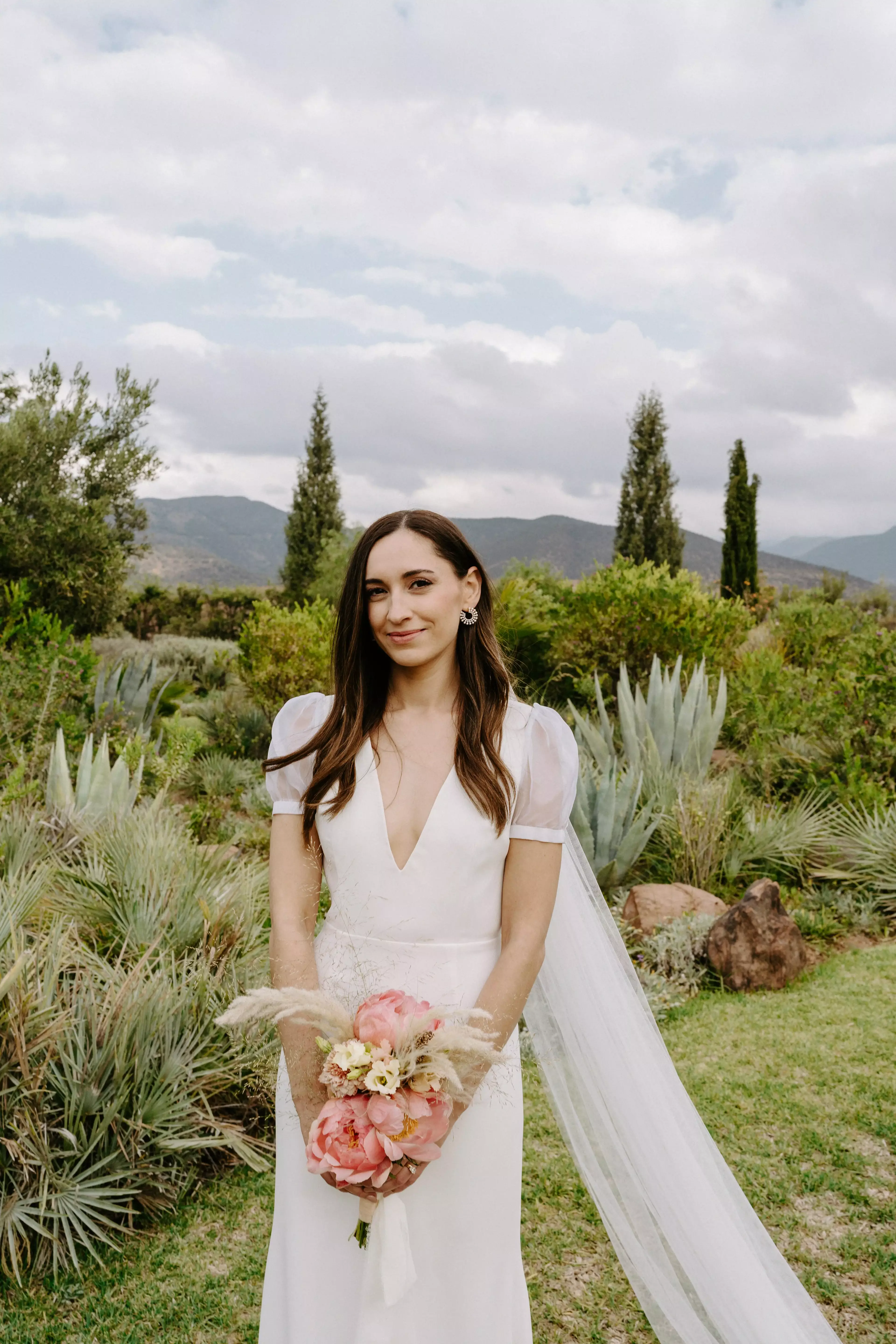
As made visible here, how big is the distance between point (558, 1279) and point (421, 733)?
7.10ft

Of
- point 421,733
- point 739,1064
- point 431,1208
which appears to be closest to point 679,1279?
point 431,1208

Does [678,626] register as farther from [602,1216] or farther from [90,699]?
[602,1216]

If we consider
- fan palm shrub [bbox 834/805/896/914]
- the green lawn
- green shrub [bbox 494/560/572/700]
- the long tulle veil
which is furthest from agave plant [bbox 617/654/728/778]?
the long tulle veil

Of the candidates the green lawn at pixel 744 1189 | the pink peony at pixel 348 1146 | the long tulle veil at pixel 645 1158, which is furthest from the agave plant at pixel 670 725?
the pink peony at pixel 348 1146

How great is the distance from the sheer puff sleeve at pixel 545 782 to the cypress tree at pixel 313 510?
104 ft

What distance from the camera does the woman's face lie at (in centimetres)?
202

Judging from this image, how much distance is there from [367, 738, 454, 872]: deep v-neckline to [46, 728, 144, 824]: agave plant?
396cm

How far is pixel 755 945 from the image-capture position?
5.30 metres

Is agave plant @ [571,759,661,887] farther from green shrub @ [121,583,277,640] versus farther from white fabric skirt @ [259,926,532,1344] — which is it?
green shrub @ [121,583,277,640]

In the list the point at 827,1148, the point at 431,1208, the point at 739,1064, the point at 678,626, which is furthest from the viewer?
the point at 678,626

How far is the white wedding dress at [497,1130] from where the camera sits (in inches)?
71.9

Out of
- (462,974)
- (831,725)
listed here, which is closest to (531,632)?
(831,725)

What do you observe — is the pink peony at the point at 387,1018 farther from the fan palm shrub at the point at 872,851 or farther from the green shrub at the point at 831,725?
the green shrub at the point at 831,725

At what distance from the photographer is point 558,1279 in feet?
9.91
